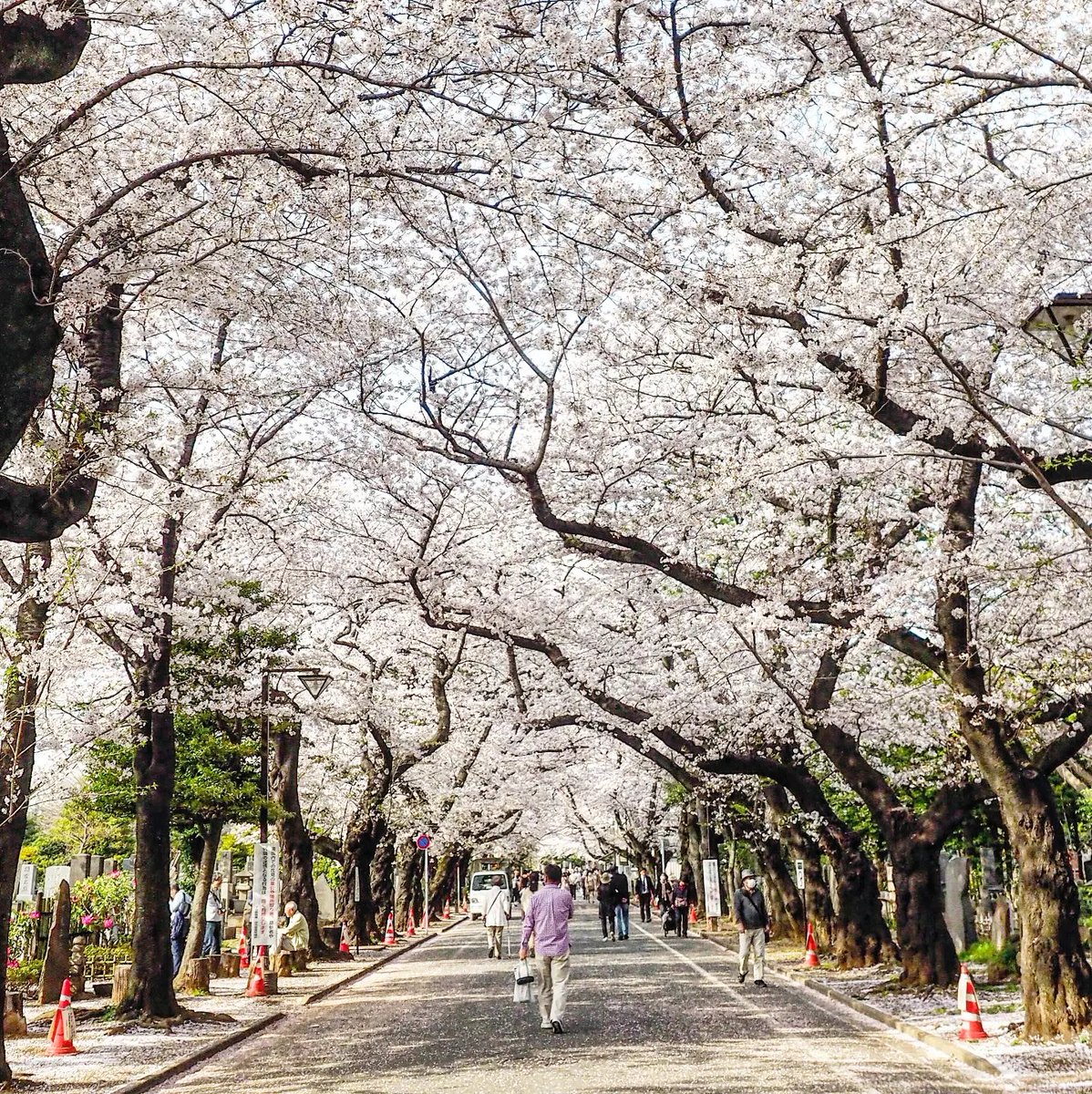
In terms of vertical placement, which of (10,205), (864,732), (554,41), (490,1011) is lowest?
(490,1011)

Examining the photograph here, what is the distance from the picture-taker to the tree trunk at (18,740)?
35.1 ft

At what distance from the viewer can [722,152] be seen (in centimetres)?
Answer: 1077

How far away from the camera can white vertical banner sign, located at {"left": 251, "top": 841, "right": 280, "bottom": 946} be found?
18.8 metres

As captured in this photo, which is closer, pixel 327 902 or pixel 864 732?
pixel 864 732

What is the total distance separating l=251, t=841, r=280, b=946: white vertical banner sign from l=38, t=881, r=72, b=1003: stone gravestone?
9.27 ft

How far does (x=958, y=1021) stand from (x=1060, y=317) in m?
7.73

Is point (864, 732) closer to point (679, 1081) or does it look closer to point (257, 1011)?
point (257, 1011)

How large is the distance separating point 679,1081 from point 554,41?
824 centimetres

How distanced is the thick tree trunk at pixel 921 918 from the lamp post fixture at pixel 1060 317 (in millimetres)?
9138

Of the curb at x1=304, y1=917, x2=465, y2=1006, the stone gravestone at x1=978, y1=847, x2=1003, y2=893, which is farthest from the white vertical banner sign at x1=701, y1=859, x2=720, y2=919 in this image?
the stone gravestone at x1=978, y1=847, x2=1003, y2=893

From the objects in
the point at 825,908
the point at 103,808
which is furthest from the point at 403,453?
the point at 825,908

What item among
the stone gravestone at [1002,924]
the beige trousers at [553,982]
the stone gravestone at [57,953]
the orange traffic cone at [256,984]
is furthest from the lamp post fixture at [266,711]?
the stone gravestone at [1002,924]

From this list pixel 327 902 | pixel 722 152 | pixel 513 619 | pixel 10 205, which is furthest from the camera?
pixel 327 902

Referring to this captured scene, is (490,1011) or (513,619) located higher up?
(513,619)
